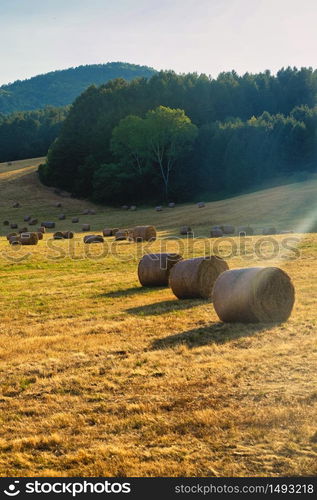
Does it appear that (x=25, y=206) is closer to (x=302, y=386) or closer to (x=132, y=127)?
(x=132, y=127)

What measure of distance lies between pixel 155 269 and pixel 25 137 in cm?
10516

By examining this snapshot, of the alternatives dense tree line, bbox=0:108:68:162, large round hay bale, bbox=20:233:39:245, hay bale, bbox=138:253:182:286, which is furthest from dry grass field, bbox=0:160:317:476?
dense tree line, bbox=0:108:68:162

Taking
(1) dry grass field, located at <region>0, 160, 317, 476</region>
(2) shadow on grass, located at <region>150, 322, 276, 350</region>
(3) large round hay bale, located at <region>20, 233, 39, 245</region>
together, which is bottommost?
(2) shadow on grass, located at <region>150, 322, 276, 350</region>

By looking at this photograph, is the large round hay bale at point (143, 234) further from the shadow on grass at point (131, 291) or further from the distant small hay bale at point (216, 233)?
the shadow on grass at point (131, 291)

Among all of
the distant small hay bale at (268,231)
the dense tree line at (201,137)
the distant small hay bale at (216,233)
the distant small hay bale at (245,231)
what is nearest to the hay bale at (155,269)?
the distant small hay bale at (216,233)

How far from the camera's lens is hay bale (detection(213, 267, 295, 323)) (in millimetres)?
12789

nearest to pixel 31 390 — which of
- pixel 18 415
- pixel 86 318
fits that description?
pixel 18 415

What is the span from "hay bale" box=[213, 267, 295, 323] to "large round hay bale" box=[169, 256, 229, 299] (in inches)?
112

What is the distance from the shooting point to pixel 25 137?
118438 mm

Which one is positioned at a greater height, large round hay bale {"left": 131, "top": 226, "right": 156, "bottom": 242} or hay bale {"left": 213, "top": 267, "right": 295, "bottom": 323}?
hay bale {"left": 213, "top": 267, "right": 295, "bottom": 323}

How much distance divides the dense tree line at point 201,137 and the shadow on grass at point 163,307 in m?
57.9

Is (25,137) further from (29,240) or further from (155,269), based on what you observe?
(155,269)

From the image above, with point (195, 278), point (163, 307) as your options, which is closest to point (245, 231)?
point (195, 278)

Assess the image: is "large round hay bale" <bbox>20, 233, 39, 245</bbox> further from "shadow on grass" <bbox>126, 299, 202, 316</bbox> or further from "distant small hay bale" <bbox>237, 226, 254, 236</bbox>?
"shadow on grass" <bbox>126, 299, 202, 316</bbox>
